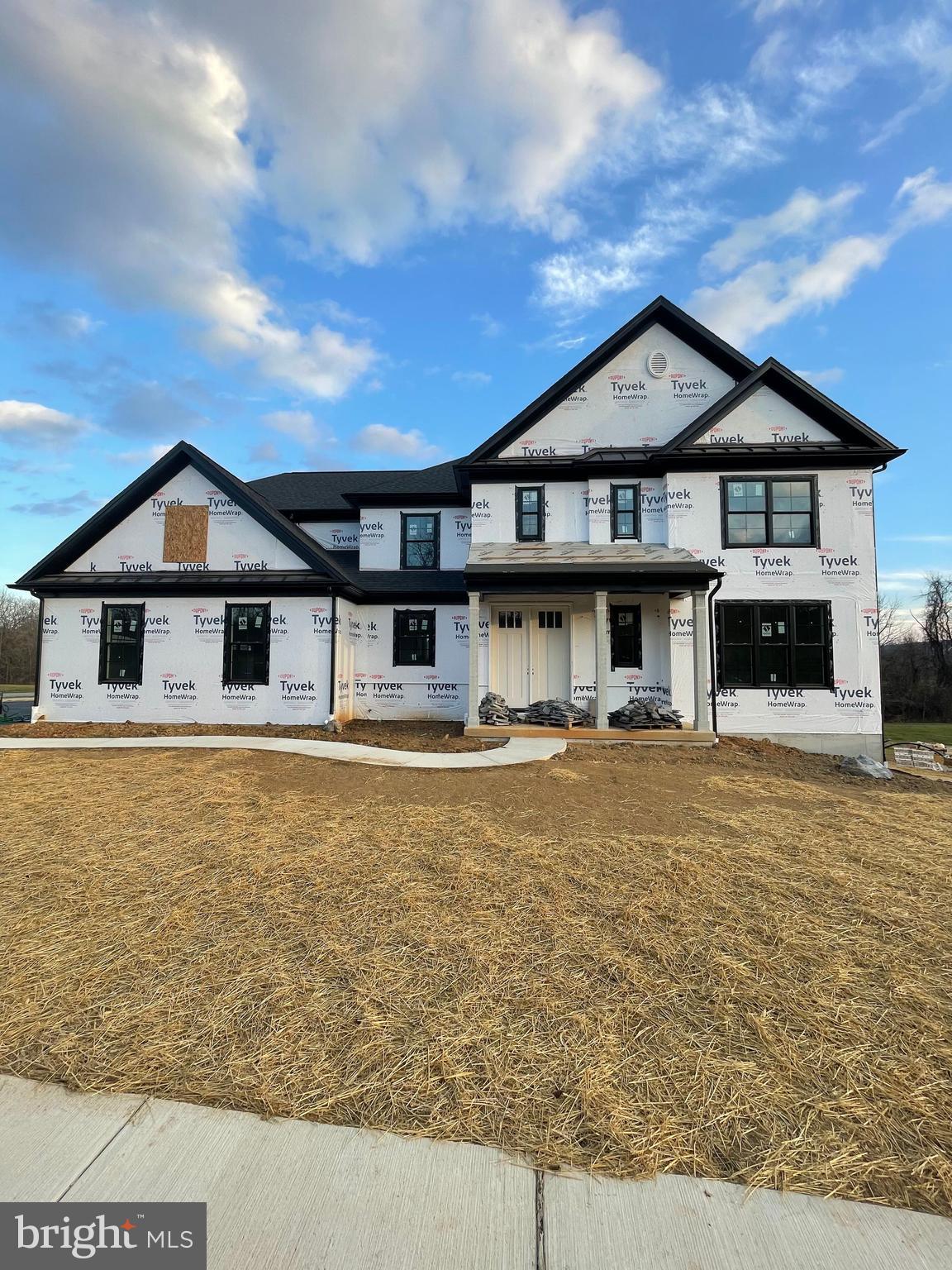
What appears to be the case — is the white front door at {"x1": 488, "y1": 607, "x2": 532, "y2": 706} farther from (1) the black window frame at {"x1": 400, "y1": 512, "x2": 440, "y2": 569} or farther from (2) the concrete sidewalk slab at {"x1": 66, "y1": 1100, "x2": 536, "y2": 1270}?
(2) the concrete sidewalk slab at {"x1": 66, "y1": 1100, "x2": 536, "y2": 1270}

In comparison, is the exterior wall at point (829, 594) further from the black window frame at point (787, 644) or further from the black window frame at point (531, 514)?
the black window frame at point (531, 514)

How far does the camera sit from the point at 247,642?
14.1 meters

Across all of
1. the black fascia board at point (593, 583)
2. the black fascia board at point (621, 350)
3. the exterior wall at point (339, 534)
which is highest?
the black fascia board at point (621, 350)

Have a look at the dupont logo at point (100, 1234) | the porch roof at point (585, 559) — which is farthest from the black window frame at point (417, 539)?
the dupont logo at point (100, 1234)

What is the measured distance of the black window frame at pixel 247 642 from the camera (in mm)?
14016

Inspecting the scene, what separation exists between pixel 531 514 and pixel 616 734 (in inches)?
245

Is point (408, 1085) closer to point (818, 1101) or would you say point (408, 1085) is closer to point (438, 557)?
point (818, 1101)

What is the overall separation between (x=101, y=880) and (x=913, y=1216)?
5018 millimetres

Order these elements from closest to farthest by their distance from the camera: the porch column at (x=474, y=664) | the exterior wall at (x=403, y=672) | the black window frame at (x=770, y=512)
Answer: the porch column at (x=474, y=664) < the black window frame at (x=770, y=512) < the exterior wall at (x=403, y=672)

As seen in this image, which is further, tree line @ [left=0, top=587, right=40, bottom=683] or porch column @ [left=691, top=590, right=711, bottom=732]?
tree line @ [left=0, top=587, right=40, bottom=683]

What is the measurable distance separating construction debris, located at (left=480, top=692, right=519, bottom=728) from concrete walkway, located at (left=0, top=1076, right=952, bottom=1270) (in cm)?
1057

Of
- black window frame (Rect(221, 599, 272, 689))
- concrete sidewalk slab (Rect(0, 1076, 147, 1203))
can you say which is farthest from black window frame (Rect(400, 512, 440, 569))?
concrete sidewalk slab (Rect(0, 1076, 147, 1203))

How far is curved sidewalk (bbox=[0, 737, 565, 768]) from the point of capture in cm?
929

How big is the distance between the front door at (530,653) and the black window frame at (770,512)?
14.2ft
